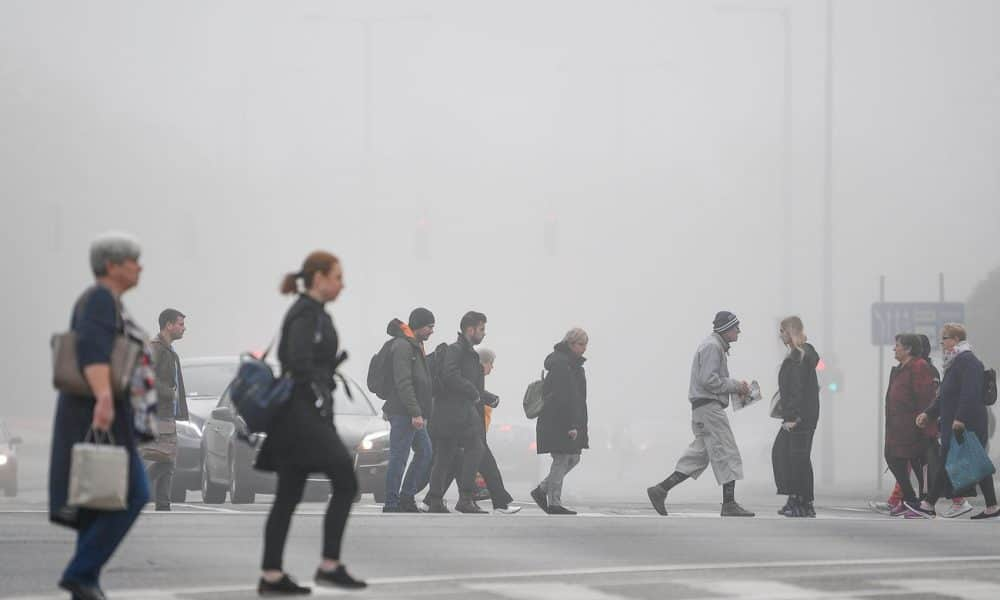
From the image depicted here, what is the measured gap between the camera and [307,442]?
30.6 ft

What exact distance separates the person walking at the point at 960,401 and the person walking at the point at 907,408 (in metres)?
0.32

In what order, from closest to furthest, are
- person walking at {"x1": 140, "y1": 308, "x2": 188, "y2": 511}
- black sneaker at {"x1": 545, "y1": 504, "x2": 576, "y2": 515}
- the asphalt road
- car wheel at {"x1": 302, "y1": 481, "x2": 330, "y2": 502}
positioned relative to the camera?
the asphalt road
person walking at {"x1": 140, "y1": 308, "x2": 188, "y2": 511}
black sneaker at {"x1": 545, "y1": 504, "x2": 576, "y2": 515}
car wheel at {"x1": 302, "y1": 481, "x2": 330, "y2": 502}

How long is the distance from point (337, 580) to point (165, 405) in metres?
6.75

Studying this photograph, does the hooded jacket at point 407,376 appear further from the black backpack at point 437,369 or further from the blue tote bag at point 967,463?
the blue tote bag at point 967,463

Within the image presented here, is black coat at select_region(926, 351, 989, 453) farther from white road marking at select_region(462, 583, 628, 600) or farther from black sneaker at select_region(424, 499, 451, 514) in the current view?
white road marking at select_region(462, 583, 628, 600)

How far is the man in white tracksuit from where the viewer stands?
56.4 ft

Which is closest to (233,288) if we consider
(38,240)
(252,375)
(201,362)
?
(38,240)

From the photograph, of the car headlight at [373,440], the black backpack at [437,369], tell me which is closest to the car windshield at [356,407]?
the car headlight at [373,440]

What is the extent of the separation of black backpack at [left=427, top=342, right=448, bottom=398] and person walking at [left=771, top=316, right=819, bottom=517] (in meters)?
2.82

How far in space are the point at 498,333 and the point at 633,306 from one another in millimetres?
13146

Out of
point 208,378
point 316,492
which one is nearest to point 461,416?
point 316,492

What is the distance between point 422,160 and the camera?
14288cm

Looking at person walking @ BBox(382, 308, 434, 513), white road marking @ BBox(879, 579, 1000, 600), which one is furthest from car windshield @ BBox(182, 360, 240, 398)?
white road marking @ BBox(879, 579, 1000, 600)

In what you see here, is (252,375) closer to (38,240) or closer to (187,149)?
(38,240)
